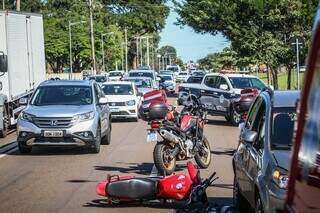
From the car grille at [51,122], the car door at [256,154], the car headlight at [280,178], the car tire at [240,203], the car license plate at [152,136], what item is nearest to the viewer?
the car headlight at [280,178]

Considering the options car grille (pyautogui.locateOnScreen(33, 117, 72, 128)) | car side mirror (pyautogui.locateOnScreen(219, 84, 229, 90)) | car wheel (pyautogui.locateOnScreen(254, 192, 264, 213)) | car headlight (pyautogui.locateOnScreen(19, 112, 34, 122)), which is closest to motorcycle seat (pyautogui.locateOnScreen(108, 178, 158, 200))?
car wheel (pyautogui.locateOnScreen(254, 192, 264, 213))

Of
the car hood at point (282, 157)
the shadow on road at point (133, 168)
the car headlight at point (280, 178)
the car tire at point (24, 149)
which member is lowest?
the car tire at point (24, 149)

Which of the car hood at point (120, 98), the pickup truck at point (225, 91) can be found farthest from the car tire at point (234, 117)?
the car hood at point (120, 98)

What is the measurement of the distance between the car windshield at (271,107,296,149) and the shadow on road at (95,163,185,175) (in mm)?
5147

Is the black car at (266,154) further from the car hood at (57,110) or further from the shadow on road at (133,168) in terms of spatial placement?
the car hood at (57,110)

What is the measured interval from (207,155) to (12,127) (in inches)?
434

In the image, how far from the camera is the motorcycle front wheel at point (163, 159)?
38.4 ft

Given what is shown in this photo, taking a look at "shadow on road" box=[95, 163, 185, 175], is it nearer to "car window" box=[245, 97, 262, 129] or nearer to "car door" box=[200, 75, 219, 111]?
"car window" box=[245, 97, 262, 129]

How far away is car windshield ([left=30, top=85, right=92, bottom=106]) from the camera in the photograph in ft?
52.7

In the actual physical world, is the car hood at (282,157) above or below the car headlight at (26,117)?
above

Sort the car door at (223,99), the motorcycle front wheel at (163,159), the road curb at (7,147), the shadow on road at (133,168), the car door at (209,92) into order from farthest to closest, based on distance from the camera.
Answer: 1. the car door at (209,92)
2. the car door at (223,99)
3. the road curb at (7,147)
4. the shadow on road at (133,168)
5. the motorcycle front wheel at (163,159)

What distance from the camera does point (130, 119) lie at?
27.0 metres

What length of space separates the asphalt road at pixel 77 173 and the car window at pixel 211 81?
6.65 meters

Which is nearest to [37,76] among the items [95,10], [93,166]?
[93,166]
